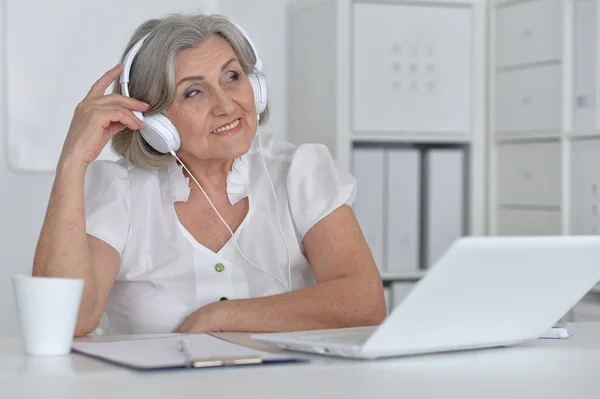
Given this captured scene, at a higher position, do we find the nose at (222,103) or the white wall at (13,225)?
the nose at (222,103)

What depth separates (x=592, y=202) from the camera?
119 inches

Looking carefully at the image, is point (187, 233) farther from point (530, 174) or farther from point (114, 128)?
point (530, 174)

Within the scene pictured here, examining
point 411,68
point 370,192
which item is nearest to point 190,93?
point 370,192

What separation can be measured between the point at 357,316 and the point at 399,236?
1537 mm

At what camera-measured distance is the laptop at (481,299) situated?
1.04 m

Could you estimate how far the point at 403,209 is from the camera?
328cm

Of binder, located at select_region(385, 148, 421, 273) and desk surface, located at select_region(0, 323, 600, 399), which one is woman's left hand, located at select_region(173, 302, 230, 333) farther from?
binder, located at select_region(385, 148, 421, 273)

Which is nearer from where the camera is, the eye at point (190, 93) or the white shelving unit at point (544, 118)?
the eye at point (190, 93)

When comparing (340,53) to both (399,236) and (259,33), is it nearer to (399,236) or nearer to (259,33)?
(259,33)

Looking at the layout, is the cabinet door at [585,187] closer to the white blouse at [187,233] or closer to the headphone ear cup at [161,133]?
the white blouse at [187,233]

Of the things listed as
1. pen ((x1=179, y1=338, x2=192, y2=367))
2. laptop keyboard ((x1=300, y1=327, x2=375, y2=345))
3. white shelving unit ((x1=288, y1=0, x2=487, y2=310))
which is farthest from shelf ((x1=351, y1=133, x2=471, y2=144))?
pen ((x1=179, y1=338, x2=192, y2=367))

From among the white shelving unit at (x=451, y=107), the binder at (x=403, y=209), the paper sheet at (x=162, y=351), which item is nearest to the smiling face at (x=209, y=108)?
the paper sheet at (x=162, y=351)

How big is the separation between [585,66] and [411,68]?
1.87ft

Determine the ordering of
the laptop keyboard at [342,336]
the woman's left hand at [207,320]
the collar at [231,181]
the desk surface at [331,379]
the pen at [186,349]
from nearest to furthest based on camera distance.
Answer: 1. the desk surface at [331,379]
2. the pen at [186,349]
3. the laptop keyboard at [342,336]
4. the woman's left hand at [207,320]
5. the collar at [231,181]
